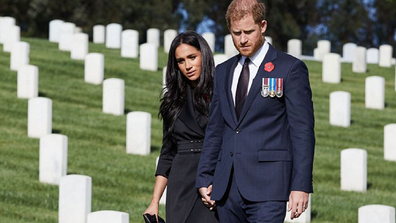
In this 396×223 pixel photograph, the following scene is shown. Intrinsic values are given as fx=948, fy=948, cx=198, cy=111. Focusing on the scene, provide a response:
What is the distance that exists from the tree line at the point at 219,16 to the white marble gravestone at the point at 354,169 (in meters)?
26.1

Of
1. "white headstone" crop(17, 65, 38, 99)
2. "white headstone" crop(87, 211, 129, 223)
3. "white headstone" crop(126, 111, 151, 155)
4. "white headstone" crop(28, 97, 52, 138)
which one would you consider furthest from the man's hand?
"white headstone" crop(17, 65, 38, 99)

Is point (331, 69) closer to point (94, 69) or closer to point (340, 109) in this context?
point (340, 109)

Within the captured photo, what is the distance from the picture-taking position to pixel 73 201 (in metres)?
9.94

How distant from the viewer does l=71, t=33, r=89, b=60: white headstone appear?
23.1 m

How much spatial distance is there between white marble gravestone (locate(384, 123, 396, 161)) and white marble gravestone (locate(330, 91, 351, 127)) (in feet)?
8.15

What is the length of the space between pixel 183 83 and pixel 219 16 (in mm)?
37777

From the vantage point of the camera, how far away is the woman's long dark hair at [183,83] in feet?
19.6

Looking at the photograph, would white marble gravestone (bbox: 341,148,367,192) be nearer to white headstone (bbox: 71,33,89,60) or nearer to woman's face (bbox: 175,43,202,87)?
woman's face (bbox: 175,43,202,87)

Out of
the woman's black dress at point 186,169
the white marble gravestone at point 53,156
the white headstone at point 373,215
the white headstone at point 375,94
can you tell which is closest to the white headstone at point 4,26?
the white headstone at point 375,94

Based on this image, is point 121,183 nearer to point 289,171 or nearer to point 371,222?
point 371,222

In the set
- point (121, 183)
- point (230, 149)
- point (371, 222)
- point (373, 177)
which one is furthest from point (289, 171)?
point (373, 177)

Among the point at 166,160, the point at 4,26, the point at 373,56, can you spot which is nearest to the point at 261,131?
the point at 166,160

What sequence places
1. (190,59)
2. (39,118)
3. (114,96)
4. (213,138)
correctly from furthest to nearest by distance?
(114,96), (39,118), (190,59), (213,138)

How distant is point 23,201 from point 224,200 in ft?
20.1
